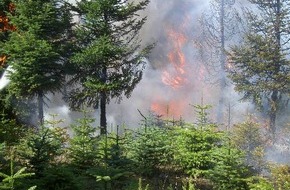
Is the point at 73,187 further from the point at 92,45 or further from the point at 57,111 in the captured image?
the point at 57,111

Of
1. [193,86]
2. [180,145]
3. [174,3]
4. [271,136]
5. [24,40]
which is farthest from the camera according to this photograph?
[174,3]

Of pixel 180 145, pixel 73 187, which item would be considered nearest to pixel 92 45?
pixel 180 145

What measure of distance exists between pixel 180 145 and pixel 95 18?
8508mm

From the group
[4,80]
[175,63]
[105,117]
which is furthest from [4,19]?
[175,63]

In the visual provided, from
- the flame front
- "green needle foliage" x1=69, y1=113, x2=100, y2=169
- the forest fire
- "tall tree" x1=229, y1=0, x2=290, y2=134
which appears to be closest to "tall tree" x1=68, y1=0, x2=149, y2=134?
"green needle foliage" x1=69, y1=113, x2=100, y2=169

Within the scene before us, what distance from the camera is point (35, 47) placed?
49.2ft

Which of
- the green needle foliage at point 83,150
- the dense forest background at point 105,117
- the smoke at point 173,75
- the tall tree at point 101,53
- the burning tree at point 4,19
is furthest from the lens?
the smoke at point 173,75

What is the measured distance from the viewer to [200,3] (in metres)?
41.3

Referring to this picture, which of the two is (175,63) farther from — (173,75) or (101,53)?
(101,53)

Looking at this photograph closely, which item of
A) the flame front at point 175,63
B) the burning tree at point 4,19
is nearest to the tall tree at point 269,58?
the flame front at point 175,63

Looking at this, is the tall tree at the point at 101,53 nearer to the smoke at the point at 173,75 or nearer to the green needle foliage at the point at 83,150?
the green needle foliage at the point at 83,150

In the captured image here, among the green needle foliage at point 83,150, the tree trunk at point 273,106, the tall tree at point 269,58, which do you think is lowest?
the green needle foliage at point 83,150

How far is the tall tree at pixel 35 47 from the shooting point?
15.1 m

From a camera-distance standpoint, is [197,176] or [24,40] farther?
[24,40]
